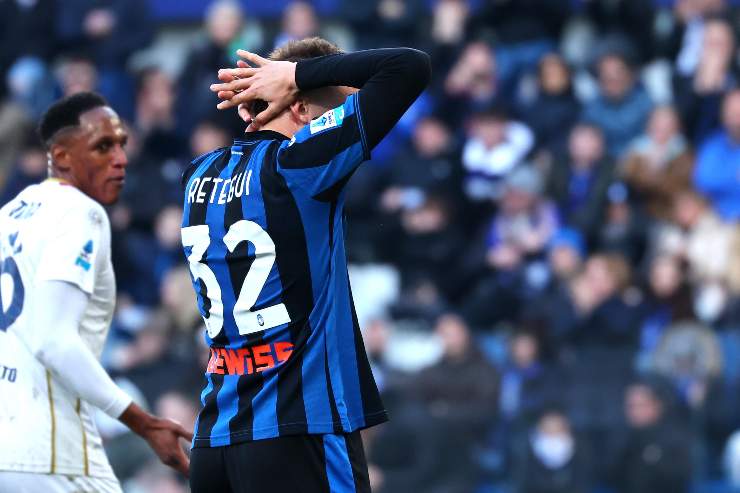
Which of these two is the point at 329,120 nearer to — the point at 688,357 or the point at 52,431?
the point at 52,431

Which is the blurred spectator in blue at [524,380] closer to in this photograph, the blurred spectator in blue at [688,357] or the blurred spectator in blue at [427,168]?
the blurred spectator in blue at [688,357]

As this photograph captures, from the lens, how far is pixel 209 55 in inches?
542

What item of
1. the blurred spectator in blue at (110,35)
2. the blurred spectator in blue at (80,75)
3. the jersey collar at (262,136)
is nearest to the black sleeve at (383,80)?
the jersey collar at (262,136)

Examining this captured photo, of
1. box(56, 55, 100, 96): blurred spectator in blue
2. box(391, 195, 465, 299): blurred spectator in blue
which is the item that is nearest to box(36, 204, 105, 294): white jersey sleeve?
box(391, 195, 465, 299): blurred spectator in blue

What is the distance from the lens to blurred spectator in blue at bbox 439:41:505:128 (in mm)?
12523

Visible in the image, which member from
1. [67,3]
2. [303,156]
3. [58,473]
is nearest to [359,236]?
[67,3]

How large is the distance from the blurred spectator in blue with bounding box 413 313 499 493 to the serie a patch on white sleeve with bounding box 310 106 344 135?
6544 mm

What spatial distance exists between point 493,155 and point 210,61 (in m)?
3.46

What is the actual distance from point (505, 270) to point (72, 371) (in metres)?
6.90

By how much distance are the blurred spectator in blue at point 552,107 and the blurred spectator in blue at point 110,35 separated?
4434 mm

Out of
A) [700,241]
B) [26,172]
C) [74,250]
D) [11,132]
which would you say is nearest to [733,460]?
[700,241]

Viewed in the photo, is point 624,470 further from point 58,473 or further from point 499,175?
point 58,473

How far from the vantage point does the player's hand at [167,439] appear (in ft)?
16.4

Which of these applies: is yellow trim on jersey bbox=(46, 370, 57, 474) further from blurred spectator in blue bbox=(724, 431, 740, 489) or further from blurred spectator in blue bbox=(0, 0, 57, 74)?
blurred spectator in blue bbox=(0, 0, 57, 74)
